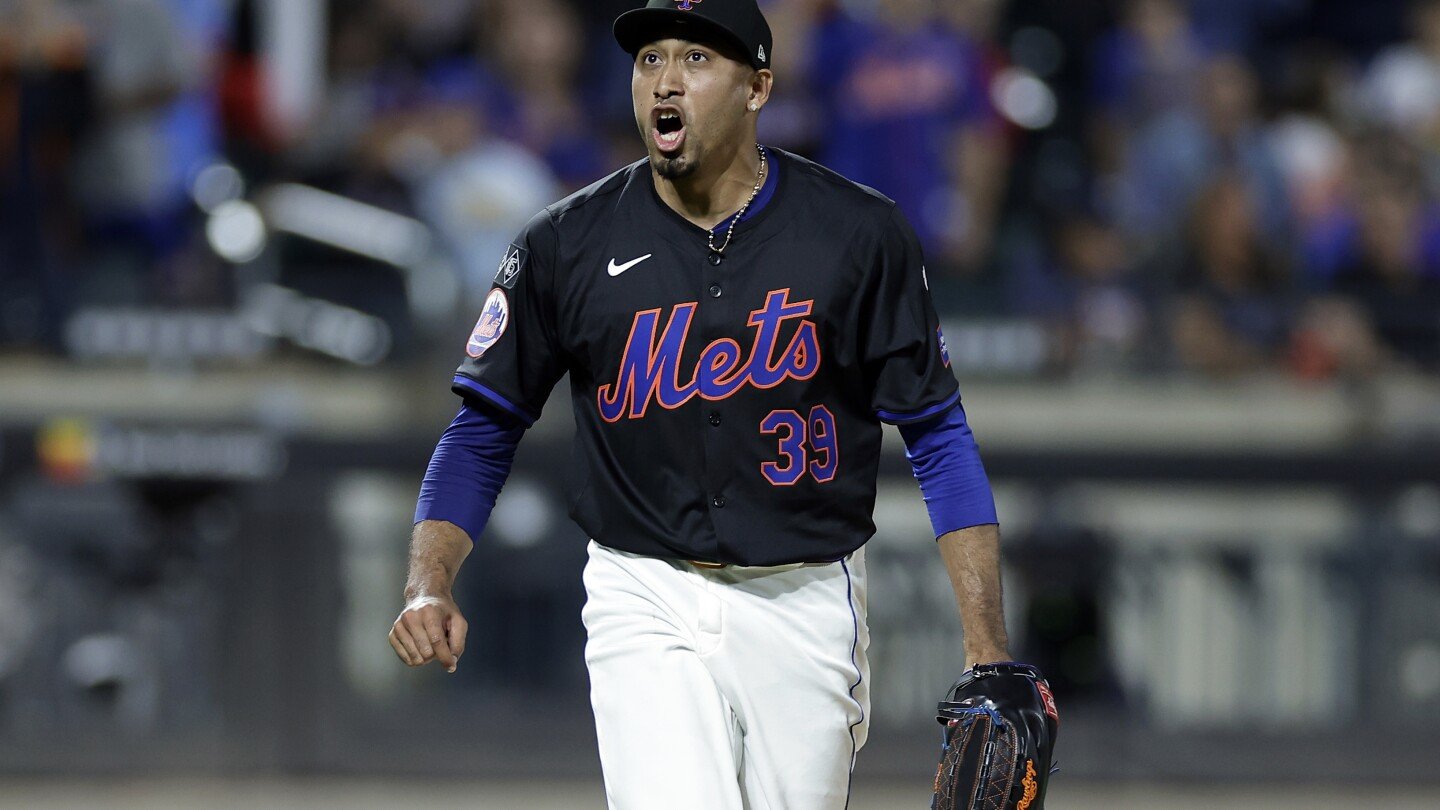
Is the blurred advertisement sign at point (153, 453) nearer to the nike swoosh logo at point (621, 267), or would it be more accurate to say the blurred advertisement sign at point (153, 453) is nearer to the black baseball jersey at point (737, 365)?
the black baseball jersey at point (737, 365)

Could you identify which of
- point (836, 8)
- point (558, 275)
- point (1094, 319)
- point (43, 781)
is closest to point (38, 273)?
point (43, 781)

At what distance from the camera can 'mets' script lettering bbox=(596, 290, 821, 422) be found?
3.83m

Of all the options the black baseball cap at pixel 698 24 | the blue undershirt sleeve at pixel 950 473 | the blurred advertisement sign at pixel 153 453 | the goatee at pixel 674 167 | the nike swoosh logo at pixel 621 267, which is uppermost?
the black baseball cap at pixel 698 24

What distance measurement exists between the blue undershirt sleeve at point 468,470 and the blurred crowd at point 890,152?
16.4 feet

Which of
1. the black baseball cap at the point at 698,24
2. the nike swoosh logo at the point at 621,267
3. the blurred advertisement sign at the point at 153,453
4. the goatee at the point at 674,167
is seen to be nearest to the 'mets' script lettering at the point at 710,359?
the nike swoosh logo at the point at 621,267

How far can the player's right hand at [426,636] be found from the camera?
11.7 ft

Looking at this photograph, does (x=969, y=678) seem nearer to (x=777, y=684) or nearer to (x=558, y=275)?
(x=777, y=684)

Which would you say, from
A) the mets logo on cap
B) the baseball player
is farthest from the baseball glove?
the mets logo on cap

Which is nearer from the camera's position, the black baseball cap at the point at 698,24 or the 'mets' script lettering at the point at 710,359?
the black baseball cap at the point at 698,24

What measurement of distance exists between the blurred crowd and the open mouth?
5.13 m

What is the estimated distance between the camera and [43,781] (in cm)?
796

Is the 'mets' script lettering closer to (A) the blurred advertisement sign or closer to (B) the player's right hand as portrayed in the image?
(B) the player's right hand

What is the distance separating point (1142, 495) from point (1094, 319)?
3.21 ft

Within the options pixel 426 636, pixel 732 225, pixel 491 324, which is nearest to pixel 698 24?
pixel 732 225
